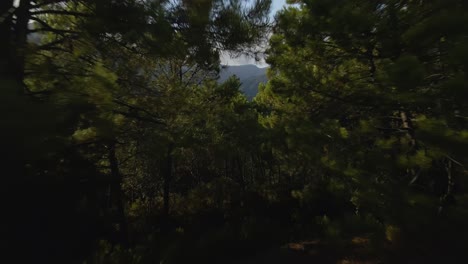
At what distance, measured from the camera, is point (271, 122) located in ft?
30.1

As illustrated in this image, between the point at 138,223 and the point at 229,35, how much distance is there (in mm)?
8783

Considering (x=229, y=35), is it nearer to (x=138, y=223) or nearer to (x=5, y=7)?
(x=5, y=7)

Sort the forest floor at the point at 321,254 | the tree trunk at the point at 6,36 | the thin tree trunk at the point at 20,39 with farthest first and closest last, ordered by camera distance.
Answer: the forest floor at the point at 321,254 → the thin tree trunk at the point at 20,39 → the tree trunk at the point at 6,36

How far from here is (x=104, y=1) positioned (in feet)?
15.3

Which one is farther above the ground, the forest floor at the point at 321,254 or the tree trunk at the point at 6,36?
the tree trunk at the point at 6,36

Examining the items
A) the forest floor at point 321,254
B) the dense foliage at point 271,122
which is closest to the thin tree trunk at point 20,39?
the dense foliage at point 271,122

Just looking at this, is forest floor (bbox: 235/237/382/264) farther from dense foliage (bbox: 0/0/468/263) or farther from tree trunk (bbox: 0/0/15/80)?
tree trunk (bbox: 0/0/15/80)

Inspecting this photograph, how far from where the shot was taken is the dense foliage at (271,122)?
3777 mm

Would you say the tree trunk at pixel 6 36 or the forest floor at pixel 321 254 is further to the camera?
the forest floor at pixel 321 254

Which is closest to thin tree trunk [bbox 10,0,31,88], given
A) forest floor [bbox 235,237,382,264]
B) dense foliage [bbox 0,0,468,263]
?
dense foliage [bbox 0,0,468,263]

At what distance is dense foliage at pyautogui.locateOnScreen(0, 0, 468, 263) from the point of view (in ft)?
12.4

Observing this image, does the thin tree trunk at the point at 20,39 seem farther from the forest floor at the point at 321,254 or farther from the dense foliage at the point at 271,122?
the forest floor at the point at 321,254

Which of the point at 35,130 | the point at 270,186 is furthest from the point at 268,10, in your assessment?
the point at 270,186

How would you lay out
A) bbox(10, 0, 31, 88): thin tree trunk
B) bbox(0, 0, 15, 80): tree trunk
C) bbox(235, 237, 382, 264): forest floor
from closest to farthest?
bbox(0, 0, 15, 80): tree trunk
bbox(10, 0, 31, 88): thin tree trunk
bbox(235, 237, 382, 264): forest floor
